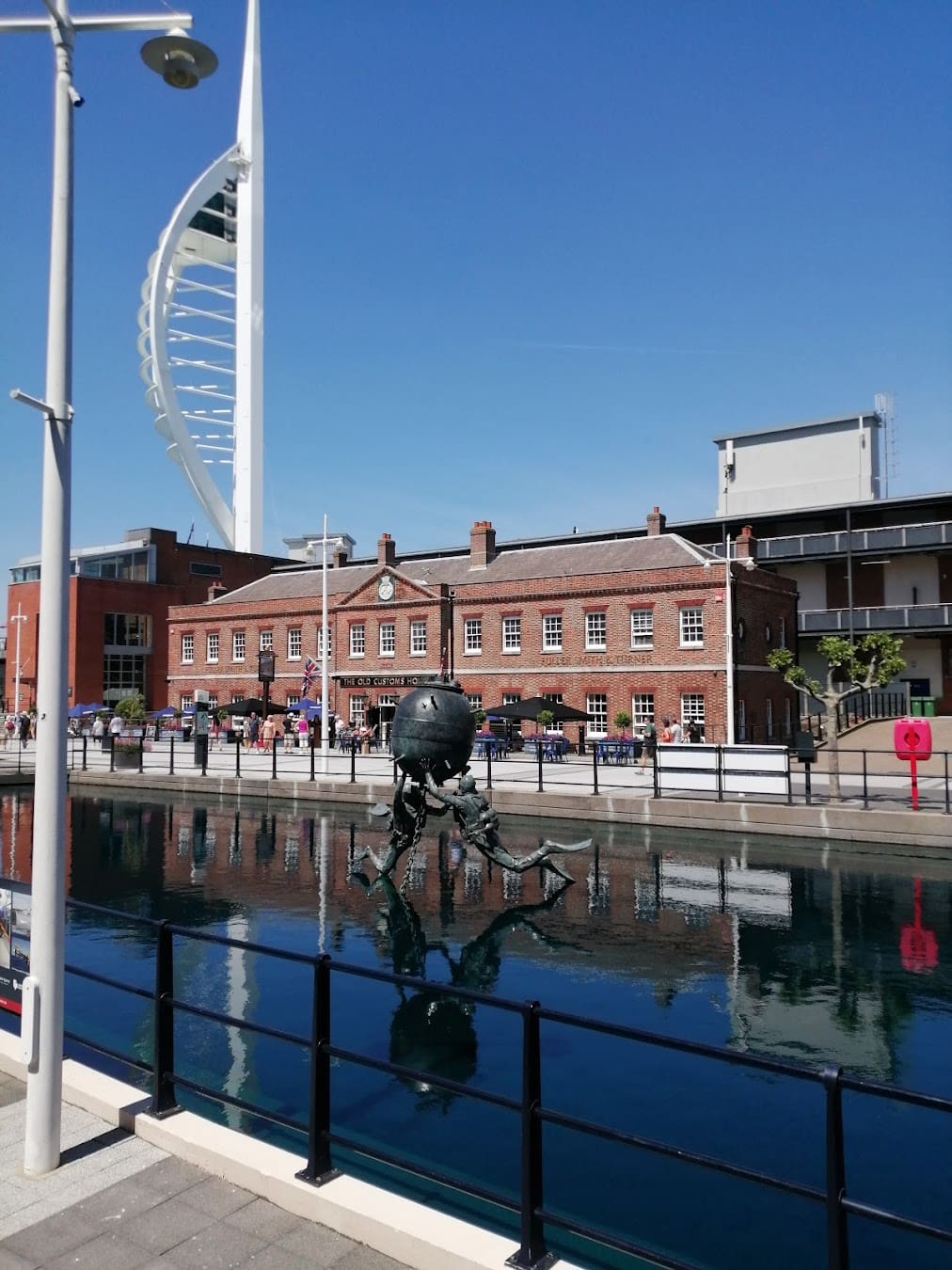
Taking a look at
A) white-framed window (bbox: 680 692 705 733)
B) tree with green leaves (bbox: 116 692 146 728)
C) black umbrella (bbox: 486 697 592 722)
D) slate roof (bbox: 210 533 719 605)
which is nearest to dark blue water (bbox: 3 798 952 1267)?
black umbrella (bbox: 486 697 592 722)

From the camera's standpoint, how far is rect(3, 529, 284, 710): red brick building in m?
58.8

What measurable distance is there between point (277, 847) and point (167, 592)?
47469mm

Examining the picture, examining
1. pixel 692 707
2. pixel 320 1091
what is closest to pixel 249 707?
pixel 692 707

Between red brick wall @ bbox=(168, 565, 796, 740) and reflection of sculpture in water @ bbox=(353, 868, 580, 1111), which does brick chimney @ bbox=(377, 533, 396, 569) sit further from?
reflection of sculpture in water @ bbox=(353, 868, 580, 1111)

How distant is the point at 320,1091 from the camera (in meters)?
5.00

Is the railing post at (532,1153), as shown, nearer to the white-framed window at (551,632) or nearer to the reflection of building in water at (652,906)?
the reflection of building in water at (652,906)

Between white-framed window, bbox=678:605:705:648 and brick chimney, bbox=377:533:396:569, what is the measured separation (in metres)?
16.2

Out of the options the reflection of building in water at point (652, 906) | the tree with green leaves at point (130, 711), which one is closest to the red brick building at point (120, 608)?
the tree with green leaves at point (130, 711)

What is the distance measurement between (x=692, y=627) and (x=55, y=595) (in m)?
34.7

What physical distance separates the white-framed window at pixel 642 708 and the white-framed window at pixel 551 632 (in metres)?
4.17

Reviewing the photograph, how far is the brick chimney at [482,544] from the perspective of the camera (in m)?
47.1

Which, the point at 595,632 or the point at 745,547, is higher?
the point at 745,547

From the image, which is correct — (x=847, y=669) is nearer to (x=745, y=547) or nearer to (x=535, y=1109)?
(x=745, y=547)

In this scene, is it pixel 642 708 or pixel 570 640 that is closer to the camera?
pixel 642 708
